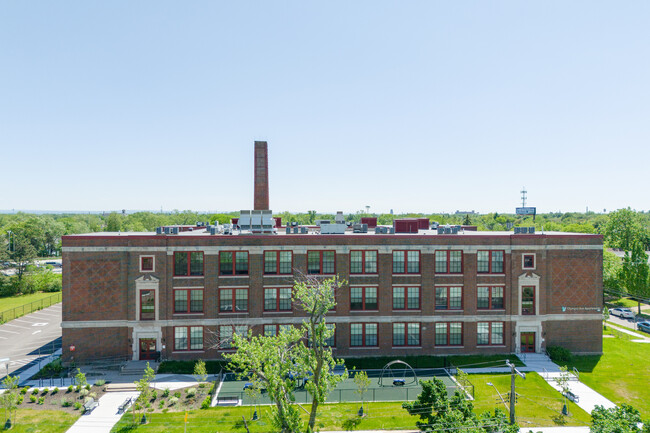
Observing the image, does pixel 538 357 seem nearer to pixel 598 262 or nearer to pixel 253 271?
pixel 598 262

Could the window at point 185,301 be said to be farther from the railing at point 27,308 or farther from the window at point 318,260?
the railing at point 27,308

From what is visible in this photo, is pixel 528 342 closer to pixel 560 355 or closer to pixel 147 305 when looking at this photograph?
pixel 560 355

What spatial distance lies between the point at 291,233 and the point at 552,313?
31045 mm

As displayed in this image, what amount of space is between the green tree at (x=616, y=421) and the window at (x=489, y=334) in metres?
19.5

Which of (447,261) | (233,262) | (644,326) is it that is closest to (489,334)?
(447,261)

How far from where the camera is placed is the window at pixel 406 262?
4278cm

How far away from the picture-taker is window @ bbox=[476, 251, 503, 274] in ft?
142

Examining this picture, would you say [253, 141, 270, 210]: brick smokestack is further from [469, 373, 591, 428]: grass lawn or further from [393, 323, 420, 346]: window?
[469, 373, 591, 428]: grass lawn

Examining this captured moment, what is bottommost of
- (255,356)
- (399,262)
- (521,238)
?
(255,356)

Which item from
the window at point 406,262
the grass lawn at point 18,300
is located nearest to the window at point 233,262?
the window at point 406,262

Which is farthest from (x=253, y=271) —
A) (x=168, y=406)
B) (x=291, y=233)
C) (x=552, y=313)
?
(x=552, y=313)

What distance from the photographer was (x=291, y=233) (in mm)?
44500

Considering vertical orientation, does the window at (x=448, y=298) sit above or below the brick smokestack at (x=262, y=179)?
below

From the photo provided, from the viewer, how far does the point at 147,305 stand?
40.8 meters
